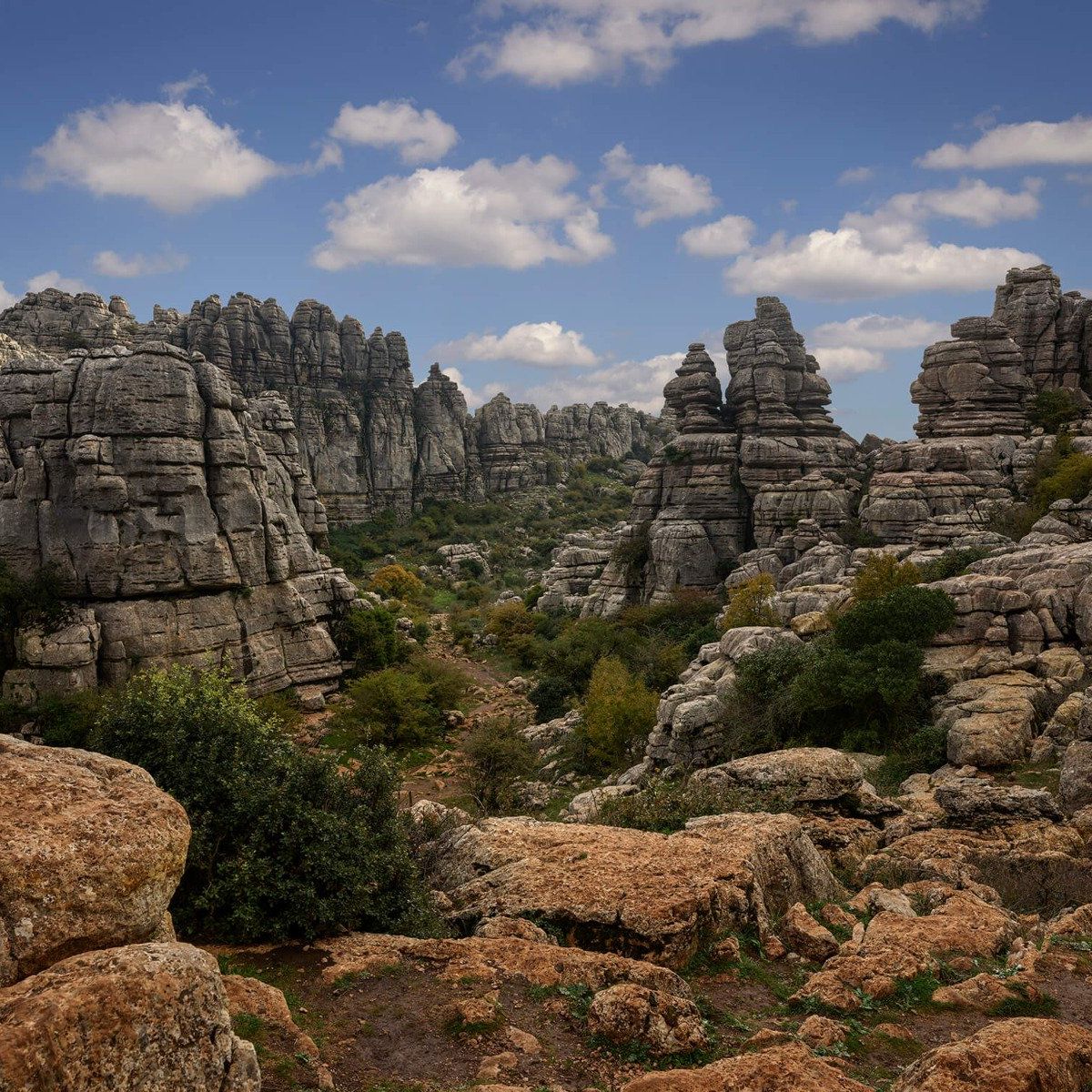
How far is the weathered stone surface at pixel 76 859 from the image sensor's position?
4.45 metres

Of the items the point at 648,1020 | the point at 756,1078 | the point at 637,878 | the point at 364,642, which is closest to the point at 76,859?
the point at 648,1020

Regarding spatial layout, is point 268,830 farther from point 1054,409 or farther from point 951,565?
point 1054,409

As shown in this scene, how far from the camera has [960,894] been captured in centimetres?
879

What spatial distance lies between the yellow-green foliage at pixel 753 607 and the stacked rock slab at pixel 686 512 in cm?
982

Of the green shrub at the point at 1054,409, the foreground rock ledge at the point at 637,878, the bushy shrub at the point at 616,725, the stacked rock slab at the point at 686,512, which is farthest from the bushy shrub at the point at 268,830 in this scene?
the green shrub at the point at 1054,409

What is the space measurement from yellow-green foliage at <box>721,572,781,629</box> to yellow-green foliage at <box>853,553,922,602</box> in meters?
3.67

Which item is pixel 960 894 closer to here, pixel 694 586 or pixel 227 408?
pixel 227 408

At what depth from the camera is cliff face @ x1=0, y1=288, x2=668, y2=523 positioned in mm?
67062

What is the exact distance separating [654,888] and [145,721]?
6487 millimetres

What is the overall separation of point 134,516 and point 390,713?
34.1ft

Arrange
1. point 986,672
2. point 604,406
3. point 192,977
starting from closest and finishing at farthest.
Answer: point 192,977
point 986,672
point 604,406

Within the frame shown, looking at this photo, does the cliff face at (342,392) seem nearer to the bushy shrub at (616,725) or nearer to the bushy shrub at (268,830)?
the bushy shrub at (616,725)

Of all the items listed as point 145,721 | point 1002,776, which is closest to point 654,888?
point 145,721

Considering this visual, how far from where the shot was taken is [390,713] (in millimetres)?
27719
